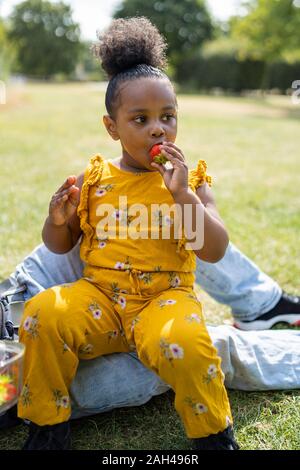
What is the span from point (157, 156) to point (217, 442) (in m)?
0.99

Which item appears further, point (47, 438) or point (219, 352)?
point (219, 352)

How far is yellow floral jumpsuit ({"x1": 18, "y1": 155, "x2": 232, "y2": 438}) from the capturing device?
6.00 feet

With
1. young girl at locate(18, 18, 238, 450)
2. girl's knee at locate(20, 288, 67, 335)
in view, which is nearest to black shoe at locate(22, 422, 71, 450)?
young girl at locate(18, 18, 238, 450)

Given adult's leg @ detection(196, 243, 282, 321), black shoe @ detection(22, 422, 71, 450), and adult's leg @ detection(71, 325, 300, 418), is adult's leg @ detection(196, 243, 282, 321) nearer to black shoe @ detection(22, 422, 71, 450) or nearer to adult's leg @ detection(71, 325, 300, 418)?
adult's leg @ detection(71, 325, 300, 418)

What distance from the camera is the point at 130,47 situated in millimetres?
2268

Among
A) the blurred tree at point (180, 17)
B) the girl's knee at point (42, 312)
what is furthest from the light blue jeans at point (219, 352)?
the blurred tree at point (180, 17)

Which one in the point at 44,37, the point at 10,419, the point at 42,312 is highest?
the point at 42,312

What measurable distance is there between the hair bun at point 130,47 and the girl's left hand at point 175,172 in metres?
0.44

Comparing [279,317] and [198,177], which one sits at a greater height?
[198,177]

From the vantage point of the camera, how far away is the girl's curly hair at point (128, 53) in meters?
2.25

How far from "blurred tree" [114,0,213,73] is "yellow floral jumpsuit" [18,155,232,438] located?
1795 inches

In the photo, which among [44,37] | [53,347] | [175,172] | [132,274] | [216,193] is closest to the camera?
[53,347]

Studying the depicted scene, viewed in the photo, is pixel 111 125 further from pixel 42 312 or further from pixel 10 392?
pixel 10 392

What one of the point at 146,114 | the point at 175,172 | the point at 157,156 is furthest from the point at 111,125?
the point at 175,172
